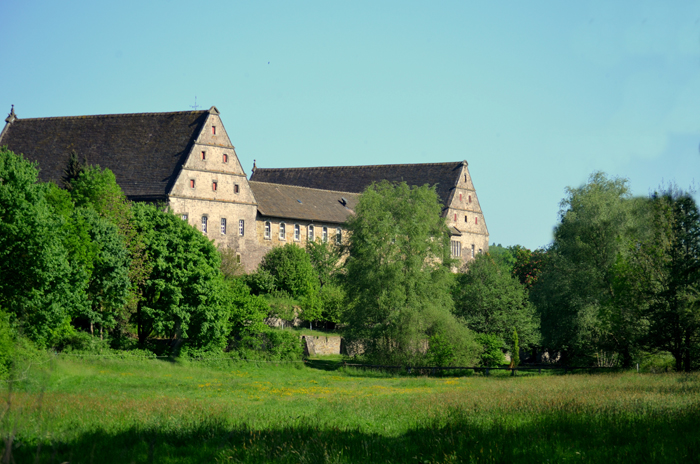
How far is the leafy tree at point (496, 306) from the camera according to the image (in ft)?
162

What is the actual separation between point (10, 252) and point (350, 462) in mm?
24021

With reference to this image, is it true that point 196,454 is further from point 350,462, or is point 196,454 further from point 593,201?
point 593,201

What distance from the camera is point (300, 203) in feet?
236

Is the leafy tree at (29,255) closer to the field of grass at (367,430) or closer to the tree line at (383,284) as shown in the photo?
the tree line at (383,284)

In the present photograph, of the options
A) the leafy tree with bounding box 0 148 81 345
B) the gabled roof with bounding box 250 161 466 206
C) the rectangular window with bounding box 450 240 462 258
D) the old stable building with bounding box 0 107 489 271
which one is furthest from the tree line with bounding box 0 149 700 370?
the gabled roof with bounding box 250 161 466 206

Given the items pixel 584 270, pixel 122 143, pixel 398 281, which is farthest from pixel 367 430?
pixel 122 143

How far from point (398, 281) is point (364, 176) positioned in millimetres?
46036

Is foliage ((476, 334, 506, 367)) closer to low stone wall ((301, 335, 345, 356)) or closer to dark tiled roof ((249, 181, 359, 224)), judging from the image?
low stone wall ((301, 335, 345, 356))

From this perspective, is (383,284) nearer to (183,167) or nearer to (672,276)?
(672,276)

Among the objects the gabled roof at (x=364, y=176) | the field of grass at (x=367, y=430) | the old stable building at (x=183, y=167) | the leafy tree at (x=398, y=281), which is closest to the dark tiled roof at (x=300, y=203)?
the old stable building at (x=183, y=167)

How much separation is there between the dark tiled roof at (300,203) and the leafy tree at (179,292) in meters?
23.9

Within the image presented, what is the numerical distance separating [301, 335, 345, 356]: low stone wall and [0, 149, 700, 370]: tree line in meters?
2.62

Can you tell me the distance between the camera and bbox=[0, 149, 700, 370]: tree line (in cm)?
3117

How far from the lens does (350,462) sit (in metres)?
10.7
